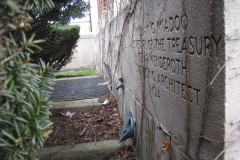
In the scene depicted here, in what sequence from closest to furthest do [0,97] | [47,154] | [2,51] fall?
1. [2,51]
2. [0,97]
3. [47,154]

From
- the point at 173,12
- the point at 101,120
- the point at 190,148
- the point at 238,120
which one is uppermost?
the point at 173,12

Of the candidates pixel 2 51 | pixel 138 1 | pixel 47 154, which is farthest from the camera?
pixel 47 154

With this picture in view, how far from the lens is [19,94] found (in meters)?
1.08

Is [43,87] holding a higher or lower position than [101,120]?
higher

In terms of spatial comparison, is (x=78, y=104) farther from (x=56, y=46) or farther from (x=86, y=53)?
(x=86, y=53)

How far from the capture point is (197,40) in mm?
1688

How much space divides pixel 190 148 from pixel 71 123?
3.48 metres

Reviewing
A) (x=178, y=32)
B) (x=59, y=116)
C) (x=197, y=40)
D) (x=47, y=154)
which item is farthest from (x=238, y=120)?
(x=59, y=116)

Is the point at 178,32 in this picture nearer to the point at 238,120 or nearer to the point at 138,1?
the point at 238,120

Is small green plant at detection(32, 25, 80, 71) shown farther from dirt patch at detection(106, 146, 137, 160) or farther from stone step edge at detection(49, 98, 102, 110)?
dirt patch at detection(106, 146, 137, 160)

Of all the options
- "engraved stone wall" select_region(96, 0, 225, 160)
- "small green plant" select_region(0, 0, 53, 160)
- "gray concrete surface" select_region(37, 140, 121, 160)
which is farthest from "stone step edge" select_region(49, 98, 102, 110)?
"small green plant" select_region(0, 0, 53, 160)

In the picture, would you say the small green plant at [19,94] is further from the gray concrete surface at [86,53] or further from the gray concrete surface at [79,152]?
the gray concrete surface at [86,53]

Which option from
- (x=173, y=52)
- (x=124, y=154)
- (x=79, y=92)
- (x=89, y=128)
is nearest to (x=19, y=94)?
(x=173, y=52)

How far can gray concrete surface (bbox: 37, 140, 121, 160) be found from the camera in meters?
3.87
